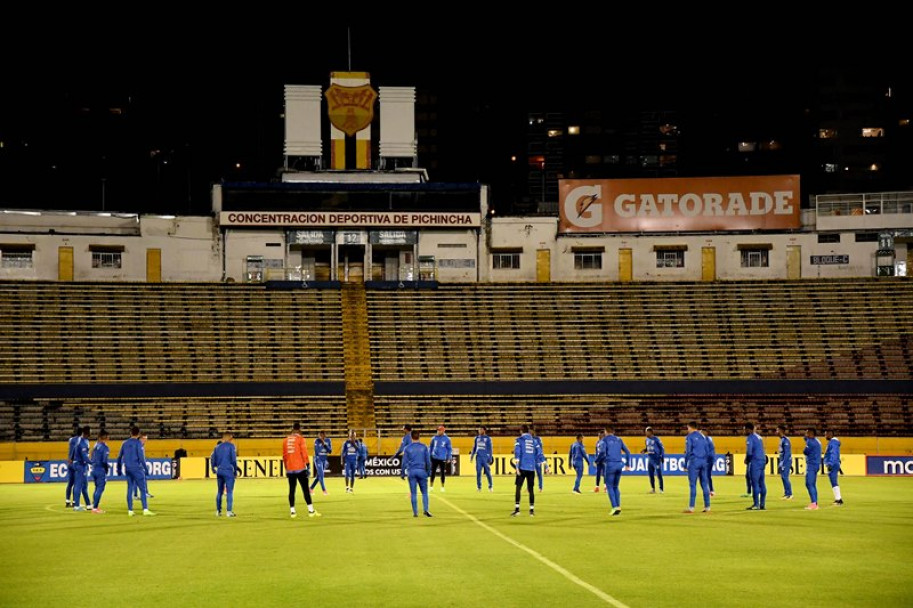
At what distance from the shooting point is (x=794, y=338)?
63562 millimetres

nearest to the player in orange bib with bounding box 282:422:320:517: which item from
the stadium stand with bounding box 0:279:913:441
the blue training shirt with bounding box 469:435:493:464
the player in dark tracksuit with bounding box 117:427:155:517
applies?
the player in dark tracksuit with bounding box 117:427:155:517

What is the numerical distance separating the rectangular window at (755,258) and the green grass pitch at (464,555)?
39.8m

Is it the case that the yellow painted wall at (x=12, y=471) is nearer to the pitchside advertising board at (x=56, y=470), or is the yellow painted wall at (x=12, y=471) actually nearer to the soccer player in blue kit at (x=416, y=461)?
the pitchside advertising board at (x=56, y=470)

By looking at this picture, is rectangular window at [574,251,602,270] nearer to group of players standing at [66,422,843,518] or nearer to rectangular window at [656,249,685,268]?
rectangular window at [656,249,685,268]

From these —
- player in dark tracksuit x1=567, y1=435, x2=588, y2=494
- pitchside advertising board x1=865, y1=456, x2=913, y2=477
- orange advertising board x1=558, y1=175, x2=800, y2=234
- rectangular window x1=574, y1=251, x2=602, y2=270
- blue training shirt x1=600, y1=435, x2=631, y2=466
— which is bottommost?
pitchside advertising board x1=865, y1=456, x2=913, y2=477

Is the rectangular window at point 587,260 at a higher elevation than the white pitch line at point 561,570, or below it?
higher

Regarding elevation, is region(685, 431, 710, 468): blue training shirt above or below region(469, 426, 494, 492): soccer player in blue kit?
above

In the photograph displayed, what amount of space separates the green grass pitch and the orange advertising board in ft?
132

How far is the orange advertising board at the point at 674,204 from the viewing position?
235 feet

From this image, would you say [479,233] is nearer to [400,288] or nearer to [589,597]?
[400,288]

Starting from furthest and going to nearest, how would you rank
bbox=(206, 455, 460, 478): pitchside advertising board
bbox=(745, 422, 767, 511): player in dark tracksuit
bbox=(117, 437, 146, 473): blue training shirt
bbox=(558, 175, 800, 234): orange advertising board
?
bbox=(558, 175, 800, 234): orange advertising board
bbox=(206, 455, 460, 478): pitchside advertising board
bbox=(745, 422, 767, 511): player in dark tracksuit
bbox=(117, 437, 146, 473): blue training shirt

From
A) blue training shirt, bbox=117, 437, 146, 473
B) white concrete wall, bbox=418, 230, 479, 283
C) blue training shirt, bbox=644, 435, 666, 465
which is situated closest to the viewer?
blue training shirt, bbox=117, 437, 146, 473

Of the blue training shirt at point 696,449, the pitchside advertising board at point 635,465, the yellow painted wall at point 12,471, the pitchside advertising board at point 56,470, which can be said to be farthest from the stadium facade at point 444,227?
the blue training shirt at point 696,449

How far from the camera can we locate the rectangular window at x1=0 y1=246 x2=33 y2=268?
67675 millimetres
